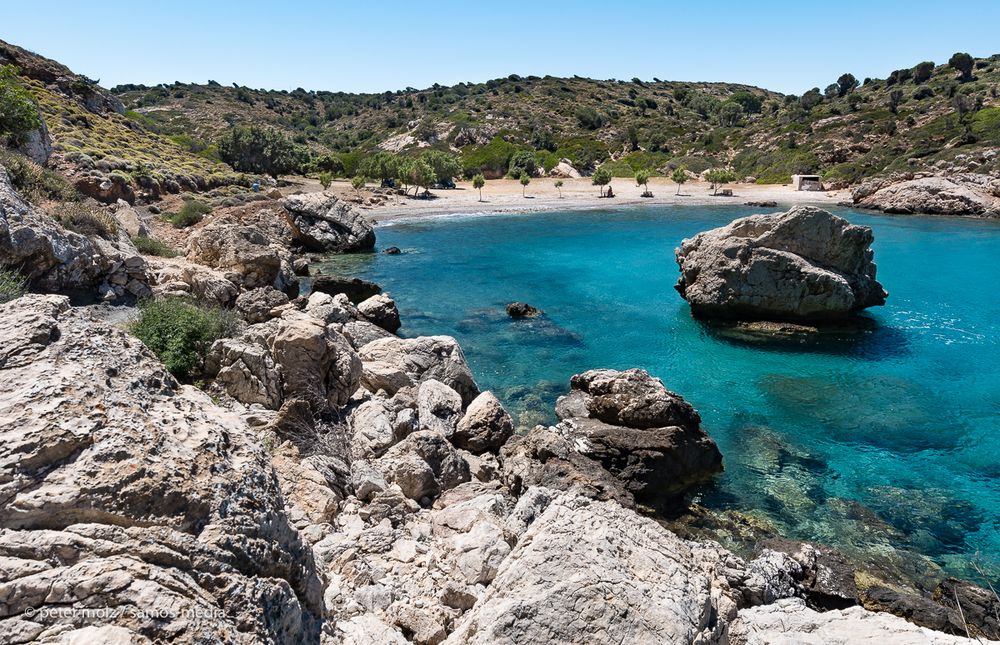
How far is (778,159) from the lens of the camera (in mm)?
99062

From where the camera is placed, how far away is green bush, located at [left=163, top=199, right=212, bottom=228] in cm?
4184

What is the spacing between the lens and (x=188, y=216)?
1667 inches

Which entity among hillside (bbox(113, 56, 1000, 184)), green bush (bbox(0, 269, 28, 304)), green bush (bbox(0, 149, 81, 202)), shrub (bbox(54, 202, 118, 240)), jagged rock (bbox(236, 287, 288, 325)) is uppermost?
hillside (bbox(113, 56, 1000, 184))

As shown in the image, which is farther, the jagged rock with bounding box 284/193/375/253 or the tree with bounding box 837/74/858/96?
the tree with bounding box 837/74/858/96

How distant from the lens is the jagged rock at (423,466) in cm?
1229

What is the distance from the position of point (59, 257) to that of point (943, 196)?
267ft

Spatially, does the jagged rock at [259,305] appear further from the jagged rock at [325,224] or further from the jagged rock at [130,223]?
the jagged rock at [325,224]

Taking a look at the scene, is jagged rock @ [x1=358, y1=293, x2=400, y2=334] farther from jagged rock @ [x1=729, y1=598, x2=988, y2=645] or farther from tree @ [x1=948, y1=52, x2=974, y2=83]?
tree @ [x1=948, y1=52, x2=974, y2=83]

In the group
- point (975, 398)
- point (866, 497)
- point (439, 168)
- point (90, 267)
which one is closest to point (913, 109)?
point (439, 168)

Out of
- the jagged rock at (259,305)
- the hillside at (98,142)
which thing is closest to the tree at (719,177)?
the hillside at (98,142)

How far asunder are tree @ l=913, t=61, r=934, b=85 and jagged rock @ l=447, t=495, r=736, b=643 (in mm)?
145401

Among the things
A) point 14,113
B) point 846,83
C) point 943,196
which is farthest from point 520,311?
point 846,83

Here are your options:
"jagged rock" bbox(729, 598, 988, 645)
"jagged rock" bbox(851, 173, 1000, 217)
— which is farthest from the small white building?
"jagged rock" bbox(729, 598, 988, 645)

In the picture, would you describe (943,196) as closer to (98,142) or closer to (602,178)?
(602,178)
